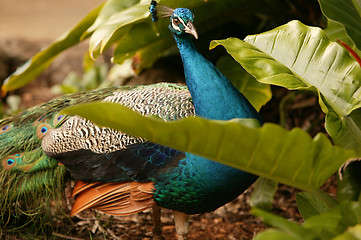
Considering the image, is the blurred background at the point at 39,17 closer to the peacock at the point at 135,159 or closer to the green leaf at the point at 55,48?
the green leaf at the point at 55,48

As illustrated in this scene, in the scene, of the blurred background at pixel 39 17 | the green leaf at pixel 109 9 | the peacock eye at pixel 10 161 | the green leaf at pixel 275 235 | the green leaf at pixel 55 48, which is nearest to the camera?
the green leaf at pixel 275 235

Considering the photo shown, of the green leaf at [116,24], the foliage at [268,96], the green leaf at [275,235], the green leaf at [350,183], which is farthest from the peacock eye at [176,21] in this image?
the green leaf at [275,235]

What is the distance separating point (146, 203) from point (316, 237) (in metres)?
0.97

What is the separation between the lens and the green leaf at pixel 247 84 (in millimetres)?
2543

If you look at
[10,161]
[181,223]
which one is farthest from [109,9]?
[181,223]

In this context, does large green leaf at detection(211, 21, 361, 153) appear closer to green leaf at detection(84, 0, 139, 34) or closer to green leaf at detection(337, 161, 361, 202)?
green leaf at detection(337, 161, 361, 202)

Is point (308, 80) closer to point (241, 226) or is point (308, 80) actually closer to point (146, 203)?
point (146, 203)

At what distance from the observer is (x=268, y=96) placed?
8.34 feet

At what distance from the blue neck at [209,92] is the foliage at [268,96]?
109 millimetres

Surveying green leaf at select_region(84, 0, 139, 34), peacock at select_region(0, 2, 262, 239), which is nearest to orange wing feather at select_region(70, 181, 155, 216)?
peacock at select_region(0, 2, 262, 239)

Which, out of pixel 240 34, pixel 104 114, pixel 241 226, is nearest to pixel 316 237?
pixel 104 114

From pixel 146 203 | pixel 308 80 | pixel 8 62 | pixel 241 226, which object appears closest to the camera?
pixel 308 80

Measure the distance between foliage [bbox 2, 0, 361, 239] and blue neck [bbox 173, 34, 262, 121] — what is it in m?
0.11

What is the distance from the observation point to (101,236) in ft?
8.63
